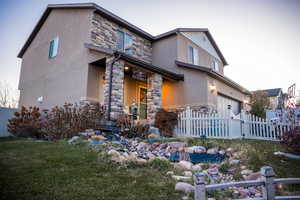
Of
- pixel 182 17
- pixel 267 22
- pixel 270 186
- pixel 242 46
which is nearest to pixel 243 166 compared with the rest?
pixel 270 186

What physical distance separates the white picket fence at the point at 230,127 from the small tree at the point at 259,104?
712 cm

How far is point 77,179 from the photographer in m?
2.73

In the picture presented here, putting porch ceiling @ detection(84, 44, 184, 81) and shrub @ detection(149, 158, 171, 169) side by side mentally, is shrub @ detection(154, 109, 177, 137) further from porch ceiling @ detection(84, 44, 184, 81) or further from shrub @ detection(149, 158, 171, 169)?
shrub @ detection(149, 158, 171, 169)

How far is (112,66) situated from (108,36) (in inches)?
131

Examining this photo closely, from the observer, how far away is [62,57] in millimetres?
9930

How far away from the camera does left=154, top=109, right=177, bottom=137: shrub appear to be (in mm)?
8070

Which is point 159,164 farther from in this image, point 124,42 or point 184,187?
point 124,42

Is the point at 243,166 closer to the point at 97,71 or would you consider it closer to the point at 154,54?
the point at 97,71

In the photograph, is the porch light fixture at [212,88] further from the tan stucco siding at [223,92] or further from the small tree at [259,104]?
the small tree at [259,104]

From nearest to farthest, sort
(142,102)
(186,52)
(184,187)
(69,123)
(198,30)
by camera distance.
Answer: (184,187) < (69,123) < (142,102) < (186,52) < (198,30)

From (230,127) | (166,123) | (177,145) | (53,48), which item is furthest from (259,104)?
(53,48)

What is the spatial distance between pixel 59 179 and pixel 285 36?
11.3 m

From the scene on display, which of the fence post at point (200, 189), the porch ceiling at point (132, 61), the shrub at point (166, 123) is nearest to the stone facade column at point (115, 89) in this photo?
the porch ceiling at point (132, 61)

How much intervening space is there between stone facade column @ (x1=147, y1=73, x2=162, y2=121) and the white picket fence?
5.48 feet
